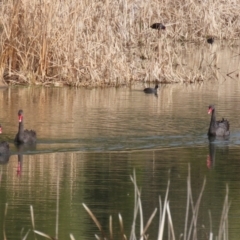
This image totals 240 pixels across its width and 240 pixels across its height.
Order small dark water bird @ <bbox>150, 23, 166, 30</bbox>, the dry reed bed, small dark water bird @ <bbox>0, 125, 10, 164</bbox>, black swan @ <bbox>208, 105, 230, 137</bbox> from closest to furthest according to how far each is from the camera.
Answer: small dark water bird @ <bbox>0, 125, 10, 164</bbox>
black swan @ <bbox>208, 105, 230, 137</bbox>
the dry reed bed
small dark water bird @ <bbox>150, 23, 166, 30</bbox>

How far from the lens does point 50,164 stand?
12750 mm

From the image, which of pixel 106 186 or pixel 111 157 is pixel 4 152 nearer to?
pixel 111 157

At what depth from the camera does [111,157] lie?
1350cm

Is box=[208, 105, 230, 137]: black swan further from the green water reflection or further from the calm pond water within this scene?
the green water reflection

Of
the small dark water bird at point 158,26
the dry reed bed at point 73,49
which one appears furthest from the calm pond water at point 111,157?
the small dark water bird at point 158,26

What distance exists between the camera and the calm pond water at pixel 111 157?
32.2 feet

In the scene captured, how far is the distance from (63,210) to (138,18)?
1723 centimetres

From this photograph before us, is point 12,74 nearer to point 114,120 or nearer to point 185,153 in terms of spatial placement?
point 114,120

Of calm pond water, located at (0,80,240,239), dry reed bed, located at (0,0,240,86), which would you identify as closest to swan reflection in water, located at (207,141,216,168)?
calm pond water, located at (0,80,240,239)

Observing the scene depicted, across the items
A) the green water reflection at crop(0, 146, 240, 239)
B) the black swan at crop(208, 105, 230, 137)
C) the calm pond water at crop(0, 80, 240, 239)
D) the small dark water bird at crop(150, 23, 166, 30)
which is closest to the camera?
the green water reflection at crop(0, 146, 240, 239)

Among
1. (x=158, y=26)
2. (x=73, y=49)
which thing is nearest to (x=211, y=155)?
(x=73, y=49)

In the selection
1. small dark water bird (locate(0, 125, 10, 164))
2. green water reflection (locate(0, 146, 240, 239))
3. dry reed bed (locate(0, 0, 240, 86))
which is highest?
dry reed bed (locate(0, 0, 240, 86))

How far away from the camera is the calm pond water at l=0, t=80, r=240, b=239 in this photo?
32.2 ft

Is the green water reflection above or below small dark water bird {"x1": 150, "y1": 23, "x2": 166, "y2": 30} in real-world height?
below
